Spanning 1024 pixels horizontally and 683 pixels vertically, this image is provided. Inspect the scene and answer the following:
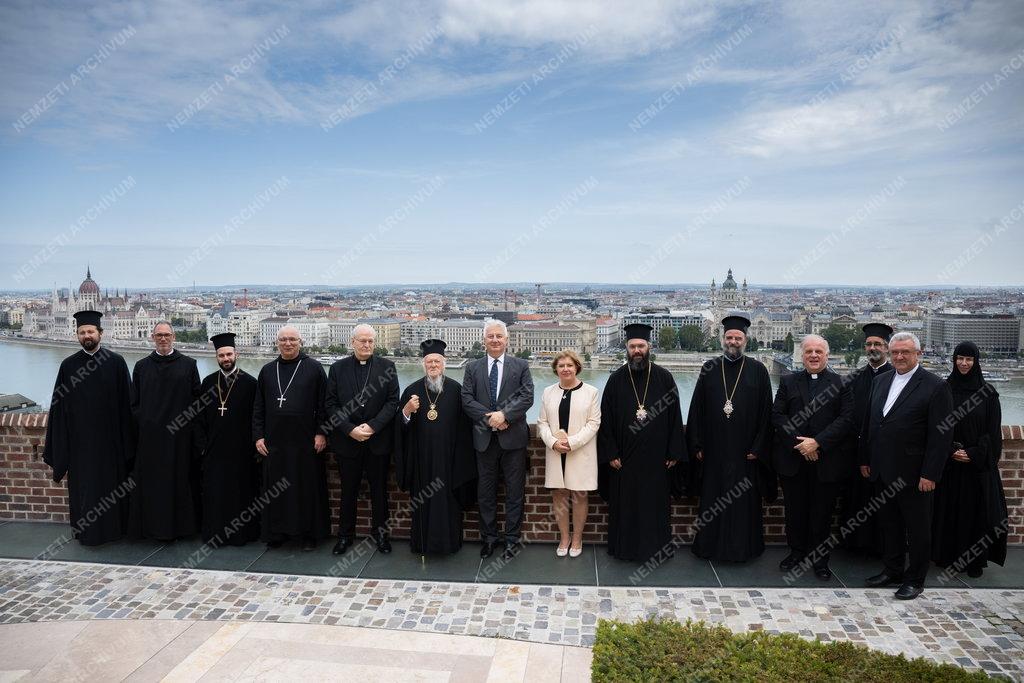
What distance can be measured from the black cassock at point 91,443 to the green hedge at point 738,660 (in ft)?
11.7

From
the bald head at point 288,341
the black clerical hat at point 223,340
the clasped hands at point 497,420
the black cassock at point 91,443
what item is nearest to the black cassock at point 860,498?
the clasped hands at point 497,420

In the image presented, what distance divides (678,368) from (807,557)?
1526 inches

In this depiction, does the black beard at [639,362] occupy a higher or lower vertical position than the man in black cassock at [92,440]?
higher

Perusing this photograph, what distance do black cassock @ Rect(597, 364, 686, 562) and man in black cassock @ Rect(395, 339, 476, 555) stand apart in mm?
934

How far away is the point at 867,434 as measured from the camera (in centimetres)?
414

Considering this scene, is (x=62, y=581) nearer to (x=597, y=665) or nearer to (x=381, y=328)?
(x=597, y=665)

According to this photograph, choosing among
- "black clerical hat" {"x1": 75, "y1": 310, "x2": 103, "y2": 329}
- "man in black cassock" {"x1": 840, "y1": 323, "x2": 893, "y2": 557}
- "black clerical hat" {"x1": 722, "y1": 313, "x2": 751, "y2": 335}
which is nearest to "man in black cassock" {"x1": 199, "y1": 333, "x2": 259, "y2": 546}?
"black clerical hat" {"x1": 75, "y1": 310, "x2": 103, "y2": 329}

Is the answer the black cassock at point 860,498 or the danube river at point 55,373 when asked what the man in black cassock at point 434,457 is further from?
the danube river at point 55,373

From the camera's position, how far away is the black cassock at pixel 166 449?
4734 mm

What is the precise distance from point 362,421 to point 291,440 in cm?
51

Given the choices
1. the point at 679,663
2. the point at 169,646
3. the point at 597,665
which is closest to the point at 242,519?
the point at 169,646

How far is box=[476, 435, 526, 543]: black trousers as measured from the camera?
4.49 m

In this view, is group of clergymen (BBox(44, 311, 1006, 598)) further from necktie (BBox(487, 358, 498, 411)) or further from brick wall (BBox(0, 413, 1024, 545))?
brick wall (BBox(0, 413, 1024, 545))

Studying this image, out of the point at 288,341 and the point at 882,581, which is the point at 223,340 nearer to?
the point at 288,341
